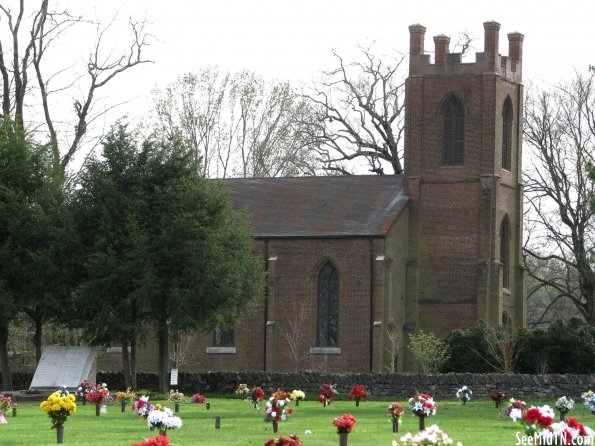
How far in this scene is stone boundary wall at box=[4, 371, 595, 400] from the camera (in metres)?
41.4

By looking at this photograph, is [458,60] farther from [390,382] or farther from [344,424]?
[344,424]

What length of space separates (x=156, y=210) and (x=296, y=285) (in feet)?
43.8

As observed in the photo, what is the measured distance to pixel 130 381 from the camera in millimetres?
46938

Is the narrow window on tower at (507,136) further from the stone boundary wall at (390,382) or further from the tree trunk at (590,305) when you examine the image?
the stone boundary wall at (390,382)

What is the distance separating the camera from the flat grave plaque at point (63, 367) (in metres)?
44.3

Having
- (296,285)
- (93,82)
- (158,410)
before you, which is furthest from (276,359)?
(158,410)

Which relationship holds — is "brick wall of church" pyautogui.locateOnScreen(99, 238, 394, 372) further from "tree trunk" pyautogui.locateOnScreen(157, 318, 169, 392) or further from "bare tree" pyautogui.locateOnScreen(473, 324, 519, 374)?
"tree trunk" pyautogui.locateOnScreen(157, 318, 169, 392)

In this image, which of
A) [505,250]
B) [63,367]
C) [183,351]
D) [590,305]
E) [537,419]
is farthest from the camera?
[590,305]

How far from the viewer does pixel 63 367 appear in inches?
1777

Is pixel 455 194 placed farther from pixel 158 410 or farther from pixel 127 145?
pixel 158 410

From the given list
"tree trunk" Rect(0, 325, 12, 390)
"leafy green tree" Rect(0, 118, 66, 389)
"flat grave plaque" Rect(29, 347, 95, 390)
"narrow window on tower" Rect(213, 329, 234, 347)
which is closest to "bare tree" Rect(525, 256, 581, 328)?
"narrow window on tower" Rect(213, 329, 234, 347)

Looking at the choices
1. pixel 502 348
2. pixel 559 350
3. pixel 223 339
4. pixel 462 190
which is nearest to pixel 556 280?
pixel 462 190

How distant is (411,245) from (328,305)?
4610mm

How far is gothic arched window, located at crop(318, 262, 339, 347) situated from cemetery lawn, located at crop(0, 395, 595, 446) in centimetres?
1906
